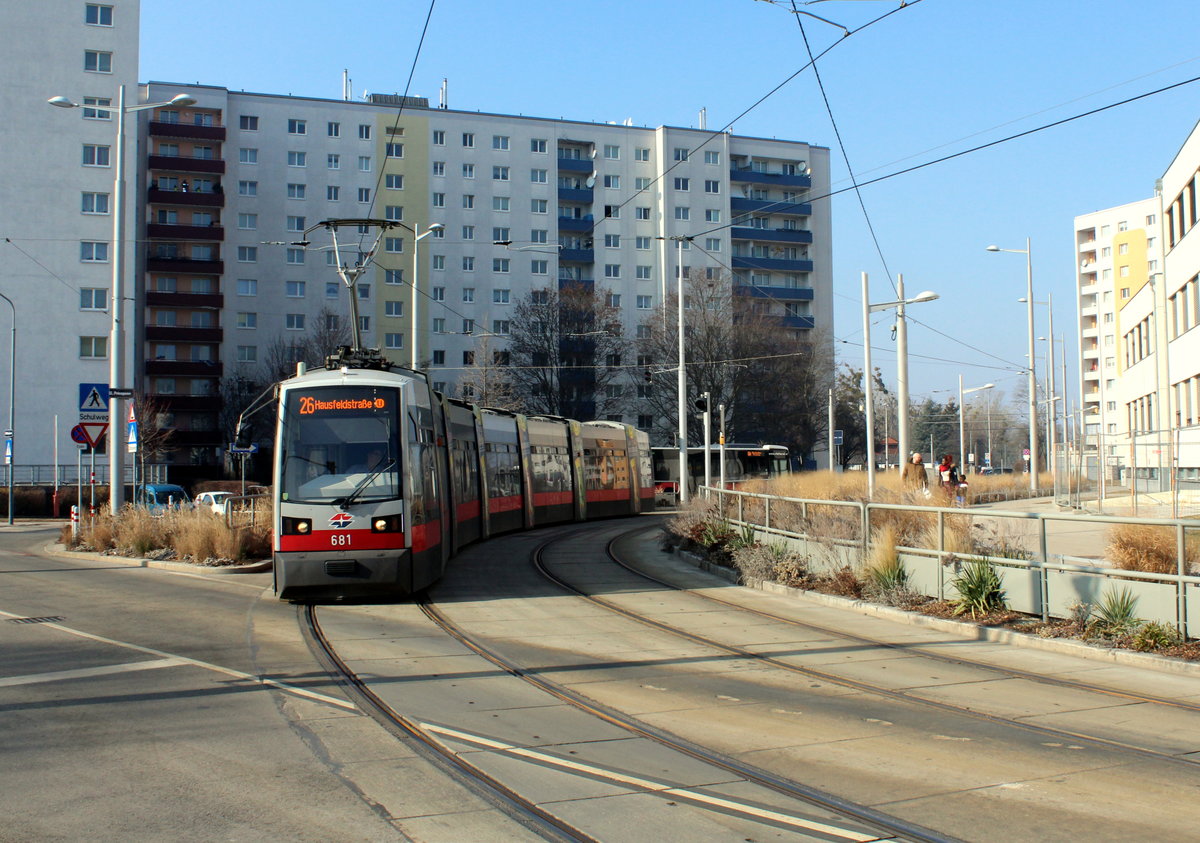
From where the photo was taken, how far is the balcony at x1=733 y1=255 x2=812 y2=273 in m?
82.8

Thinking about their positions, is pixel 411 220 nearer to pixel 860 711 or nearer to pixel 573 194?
pixel 573 194

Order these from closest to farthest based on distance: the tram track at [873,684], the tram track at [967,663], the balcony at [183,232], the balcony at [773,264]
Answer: the tram track at [873,684], the tram track at [967,663], the balcony at [183,232], the balcony at [773,264]

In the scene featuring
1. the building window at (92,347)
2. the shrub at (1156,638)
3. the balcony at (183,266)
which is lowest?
the shrub at (1156,638)

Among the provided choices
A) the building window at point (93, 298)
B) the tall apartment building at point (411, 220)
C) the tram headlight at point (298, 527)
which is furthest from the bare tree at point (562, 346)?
the tram headlight at point (298, 527)

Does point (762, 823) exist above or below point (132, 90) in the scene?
below

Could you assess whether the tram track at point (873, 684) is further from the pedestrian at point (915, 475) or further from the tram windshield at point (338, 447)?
the pedestrian at point (915, 475)

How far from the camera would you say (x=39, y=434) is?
56.6 meters

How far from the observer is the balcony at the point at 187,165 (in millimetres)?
68875

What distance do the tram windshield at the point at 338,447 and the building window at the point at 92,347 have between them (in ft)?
160

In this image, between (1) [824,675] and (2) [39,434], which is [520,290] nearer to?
(2) [39,434]

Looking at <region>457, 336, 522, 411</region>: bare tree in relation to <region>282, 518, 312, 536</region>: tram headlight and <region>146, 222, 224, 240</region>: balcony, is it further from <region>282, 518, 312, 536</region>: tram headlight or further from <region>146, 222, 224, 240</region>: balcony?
<region>282, 518, 312, 536</region>: tram headlight

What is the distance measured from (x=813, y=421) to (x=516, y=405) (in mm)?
18157

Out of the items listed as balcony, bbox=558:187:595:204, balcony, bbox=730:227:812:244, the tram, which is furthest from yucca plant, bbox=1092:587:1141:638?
balcony, bbox=730:227:812:244

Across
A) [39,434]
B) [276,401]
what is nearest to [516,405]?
[39,434]
